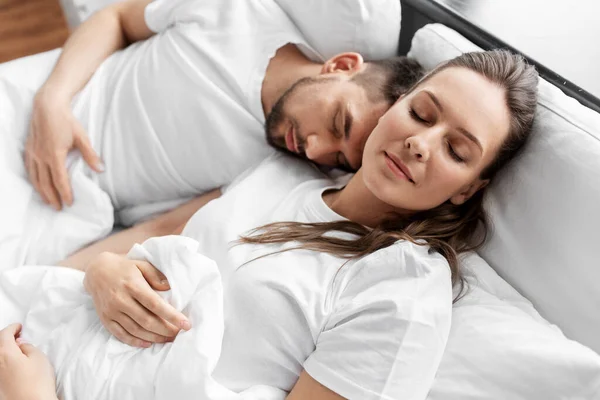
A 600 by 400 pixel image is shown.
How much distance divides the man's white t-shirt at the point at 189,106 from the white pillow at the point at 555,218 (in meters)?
0.55

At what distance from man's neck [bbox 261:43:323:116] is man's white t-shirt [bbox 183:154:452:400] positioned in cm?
28

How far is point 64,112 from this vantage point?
50.6 inches

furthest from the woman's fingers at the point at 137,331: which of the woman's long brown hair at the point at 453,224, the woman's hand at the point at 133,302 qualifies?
the woman's long brown hair at the point at 453,224

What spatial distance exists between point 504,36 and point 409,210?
1.48 feet

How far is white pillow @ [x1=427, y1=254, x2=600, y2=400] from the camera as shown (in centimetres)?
80

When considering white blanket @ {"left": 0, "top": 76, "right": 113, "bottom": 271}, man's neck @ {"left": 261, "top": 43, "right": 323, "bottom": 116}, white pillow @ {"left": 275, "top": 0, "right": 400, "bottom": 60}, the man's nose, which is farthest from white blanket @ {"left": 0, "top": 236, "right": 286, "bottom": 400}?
white pillow @ {"left": 275, "top": 0, "right": 400, "bottom": 60}

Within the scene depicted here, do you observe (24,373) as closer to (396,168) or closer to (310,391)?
(310,391)

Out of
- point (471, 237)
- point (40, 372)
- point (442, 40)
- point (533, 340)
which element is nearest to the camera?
point (533, 340)

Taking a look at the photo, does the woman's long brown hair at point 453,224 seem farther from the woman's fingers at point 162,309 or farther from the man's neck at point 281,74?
the man's neck at point 281,74

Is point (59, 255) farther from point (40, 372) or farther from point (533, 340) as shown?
point (533, 340)

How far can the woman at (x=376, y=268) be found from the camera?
84 cm

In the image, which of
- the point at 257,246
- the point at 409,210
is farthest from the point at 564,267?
the point at 257,246

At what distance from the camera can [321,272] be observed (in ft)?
3.23

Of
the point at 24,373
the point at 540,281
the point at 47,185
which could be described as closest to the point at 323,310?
the point at 540,281
